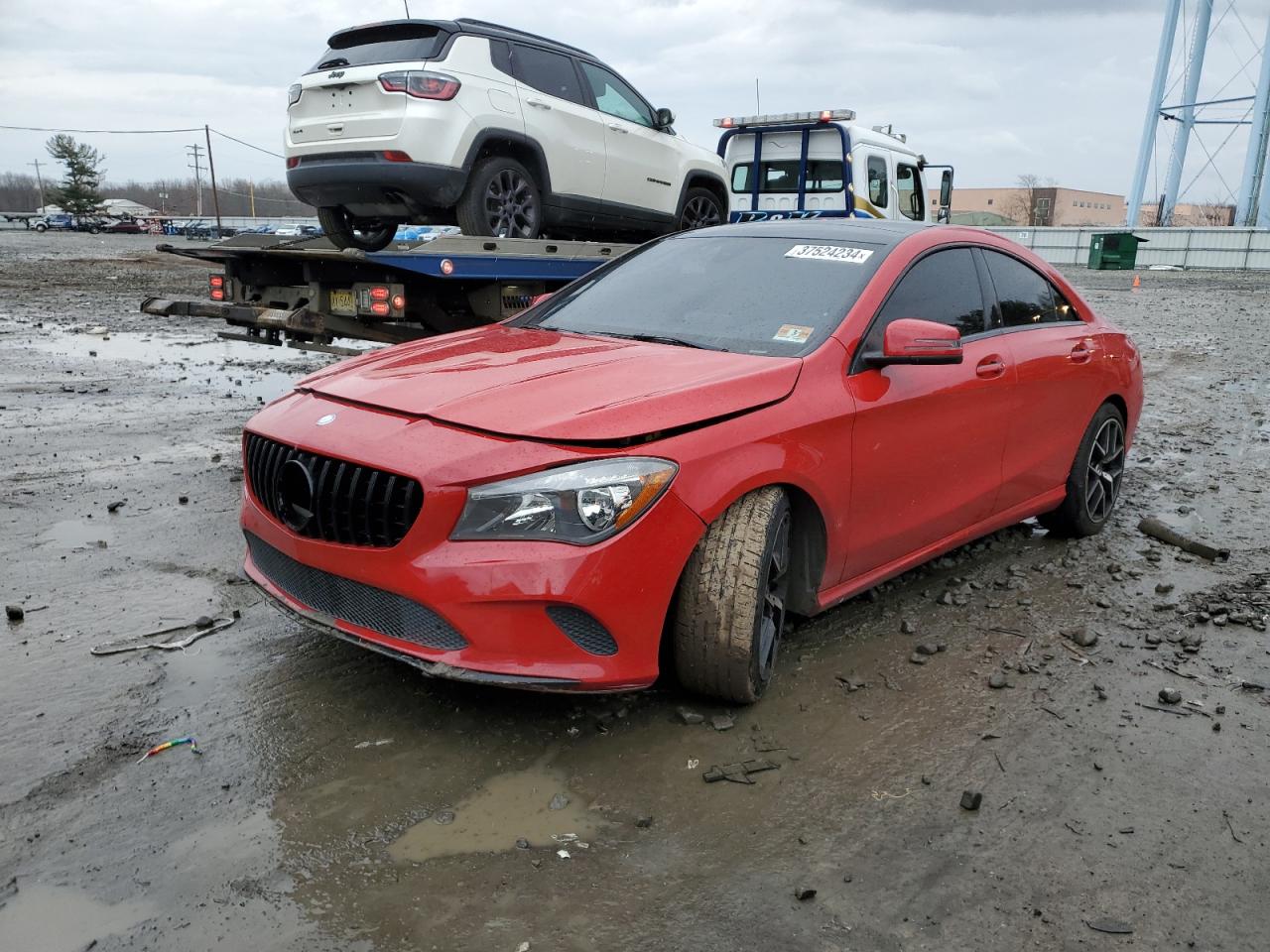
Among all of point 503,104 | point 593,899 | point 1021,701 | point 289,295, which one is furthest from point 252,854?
point 503,104

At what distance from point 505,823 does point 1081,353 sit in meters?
3.72

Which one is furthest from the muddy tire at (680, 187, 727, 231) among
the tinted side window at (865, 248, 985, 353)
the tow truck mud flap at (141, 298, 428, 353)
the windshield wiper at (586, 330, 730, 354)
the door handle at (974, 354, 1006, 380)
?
the windshield wiper at (586, 330, 730, 354)

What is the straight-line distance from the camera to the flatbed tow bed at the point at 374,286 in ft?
21.2

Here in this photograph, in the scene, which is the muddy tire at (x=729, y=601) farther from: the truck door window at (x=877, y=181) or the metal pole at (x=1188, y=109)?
the metal pole at (x=1188, y=109)

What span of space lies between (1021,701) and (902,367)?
1.27m

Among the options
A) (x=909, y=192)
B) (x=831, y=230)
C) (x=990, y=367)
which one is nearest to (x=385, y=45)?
(x=831, y=230)

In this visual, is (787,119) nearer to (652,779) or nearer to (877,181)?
(877,181)


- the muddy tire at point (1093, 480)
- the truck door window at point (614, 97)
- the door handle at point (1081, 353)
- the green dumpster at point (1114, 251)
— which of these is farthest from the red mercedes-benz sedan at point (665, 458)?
the green dumpster at point (1114, 251)

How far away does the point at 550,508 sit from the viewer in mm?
2852

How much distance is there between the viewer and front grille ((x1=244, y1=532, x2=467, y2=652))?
115 inches

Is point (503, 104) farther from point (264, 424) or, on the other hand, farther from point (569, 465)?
point (569, 465)

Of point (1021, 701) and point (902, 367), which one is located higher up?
point (902, 367)

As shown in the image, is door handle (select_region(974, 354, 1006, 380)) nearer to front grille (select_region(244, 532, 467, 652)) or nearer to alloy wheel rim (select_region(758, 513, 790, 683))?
alloy wheel rim (select_region(758, 513, 790, 683))

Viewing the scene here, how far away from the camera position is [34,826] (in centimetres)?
266
